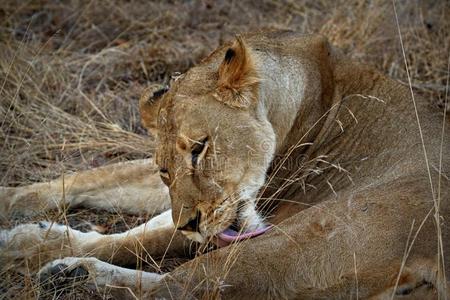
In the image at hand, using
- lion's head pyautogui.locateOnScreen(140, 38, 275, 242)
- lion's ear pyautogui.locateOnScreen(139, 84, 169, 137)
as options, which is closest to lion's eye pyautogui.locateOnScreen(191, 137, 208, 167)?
lion's head pyautogui.locateOnScreen(140, 38, 275, 242)

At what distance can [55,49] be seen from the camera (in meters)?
5.68

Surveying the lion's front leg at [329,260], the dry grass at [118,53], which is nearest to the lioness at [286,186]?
the lion's front leg at [329,260]

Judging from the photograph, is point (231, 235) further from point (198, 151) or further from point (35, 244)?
point (35, 244)

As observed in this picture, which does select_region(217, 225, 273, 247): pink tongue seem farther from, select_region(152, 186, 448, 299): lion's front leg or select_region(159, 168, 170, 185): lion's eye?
select_region(159, 168, 170, 185): lion's eye

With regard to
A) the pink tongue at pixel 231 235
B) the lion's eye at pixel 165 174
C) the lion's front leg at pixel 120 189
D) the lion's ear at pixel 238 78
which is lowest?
the lion's front leg at pixel 120 189

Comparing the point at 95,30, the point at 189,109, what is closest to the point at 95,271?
the point at 189,109

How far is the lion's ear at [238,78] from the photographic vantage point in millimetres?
3148

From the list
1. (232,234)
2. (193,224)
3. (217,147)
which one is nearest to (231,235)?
(232,234)

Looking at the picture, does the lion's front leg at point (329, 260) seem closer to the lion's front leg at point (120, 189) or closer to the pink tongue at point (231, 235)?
the pink tongue at point (231, 235)

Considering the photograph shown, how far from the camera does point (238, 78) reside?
3.18 m

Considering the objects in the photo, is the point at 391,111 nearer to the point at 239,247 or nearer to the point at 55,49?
the point at 239,247

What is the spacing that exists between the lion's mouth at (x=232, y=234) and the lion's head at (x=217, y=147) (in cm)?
2

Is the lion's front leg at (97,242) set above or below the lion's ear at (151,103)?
below

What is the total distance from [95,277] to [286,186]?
0.75 m
